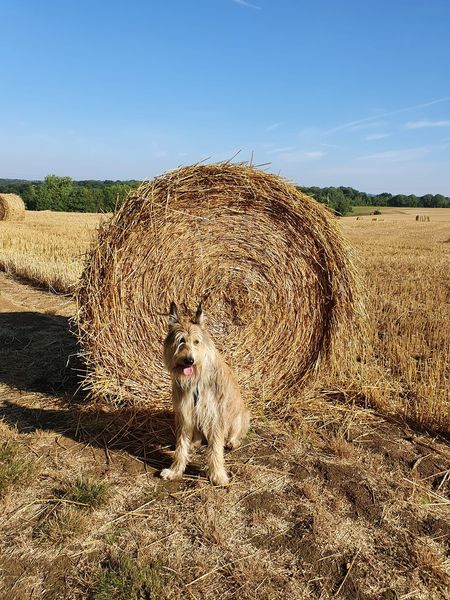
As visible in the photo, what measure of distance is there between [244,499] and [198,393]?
2.85 feet

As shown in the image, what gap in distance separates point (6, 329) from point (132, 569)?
5.31 m

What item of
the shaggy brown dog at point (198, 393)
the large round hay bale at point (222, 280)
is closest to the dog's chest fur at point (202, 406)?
the shaggy brown dog at point (198, 393)

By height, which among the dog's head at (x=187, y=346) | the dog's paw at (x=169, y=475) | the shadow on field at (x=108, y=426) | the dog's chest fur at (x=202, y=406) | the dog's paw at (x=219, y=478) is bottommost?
the shadow on field at (x=108, y=426)

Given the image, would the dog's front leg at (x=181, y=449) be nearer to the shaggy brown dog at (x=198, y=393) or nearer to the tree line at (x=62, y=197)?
the shaggy brown dog at (x=198, y=393)

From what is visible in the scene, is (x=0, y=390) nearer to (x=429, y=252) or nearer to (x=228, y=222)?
(x=228, y=222)

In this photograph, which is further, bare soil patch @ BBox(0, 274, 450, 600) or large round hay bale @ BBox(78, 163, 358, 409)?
large round hay bale @ BBox(78, 163, 358, 409)

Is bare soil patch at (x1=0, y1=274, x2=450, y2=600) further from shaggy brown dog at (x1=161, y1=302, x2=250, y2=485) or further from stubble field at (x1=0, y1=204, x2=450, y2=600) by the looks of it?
shaggy brown dog at (x1=161, y1=302, x2=250, y2=485)

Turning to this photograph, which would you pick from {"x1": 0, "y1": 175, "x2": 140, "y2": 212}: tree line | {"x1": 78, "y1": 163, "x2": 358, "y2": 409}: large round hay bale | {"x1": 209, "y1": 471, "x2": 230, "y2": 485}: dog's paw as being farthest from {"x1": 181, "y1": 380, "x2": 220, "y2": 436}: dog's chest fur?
{"x1": 0, "y1": 175, "x2": 140, "y2": 212}: tree line

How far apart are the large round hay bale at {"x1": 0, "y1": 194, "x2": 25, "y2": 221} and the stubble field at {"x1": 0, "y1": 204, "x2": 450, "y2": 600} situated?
64.6ft

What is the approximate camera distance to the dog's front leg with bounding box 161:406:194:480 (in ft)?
13.0

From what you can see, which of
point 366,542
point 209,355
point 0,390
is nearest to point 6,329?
point 0,390

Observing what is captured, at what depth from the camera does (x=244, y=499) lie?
363 centimetres

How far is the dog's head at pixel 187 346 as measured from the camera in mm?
3578

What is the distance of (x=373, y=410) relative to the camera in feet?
17.0
